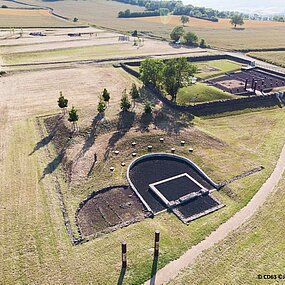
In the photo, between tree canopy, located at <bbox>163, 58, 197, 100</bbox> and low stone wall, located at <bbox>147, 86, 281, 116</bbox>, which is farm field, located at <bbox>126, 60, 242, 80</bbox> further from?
tree canopy, located at <bbox>163, 58, 197, 100</bbox>

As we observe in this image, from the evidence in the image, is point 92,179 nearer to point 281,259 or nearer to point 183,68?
point 281,259

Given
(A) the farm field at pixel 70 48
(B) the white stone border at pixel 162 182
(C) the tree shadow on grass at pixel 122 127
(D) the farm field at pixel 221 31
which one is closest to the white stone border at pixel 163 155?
(B) the white stone border at pixel 162 182

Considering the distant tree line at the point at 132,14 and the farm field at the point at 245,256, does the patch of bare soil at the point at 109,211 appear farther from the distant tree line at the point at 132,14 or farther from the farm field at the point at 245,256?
the distant tree line at the point at 132,14

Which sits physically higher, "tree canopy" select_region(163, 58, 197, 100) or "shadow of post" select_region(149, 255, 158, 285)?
"tree canopy" select_region(163, 58, 197, 100)

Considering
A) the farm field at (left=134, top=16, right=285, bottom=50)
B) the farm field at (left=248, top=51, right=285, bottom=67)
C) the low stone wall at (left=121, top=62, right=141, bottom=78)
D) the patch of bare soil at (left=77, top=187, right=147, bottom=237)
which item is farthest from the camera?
the farm field at (left=134, top=16, right=285, bottom=50)

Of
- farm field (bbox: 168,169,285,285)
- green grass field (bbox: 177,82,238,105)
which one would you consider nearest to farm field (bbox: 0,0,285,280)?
farm field (bbox: 168,169,285,285)

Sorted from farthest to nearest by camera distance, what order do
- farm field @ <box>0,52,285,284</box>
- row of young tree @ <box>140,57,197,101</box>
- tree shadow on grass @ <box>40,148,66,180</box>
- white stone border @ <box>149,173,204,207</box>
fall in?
row of young tree @ <box>140,57,197,101</box> < tree shadow on grass @ <box>40,148,66,180</box> < white stone border @ <box>149,173,204,207</box> < farm field @ <box>0,52,285,284</box>

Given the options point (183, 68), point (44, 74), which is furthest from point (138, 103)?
point (44, 74)

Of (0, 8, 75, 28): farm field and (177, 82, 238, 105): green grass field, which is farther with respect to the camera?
(0, 8, 75, 28): farm field
